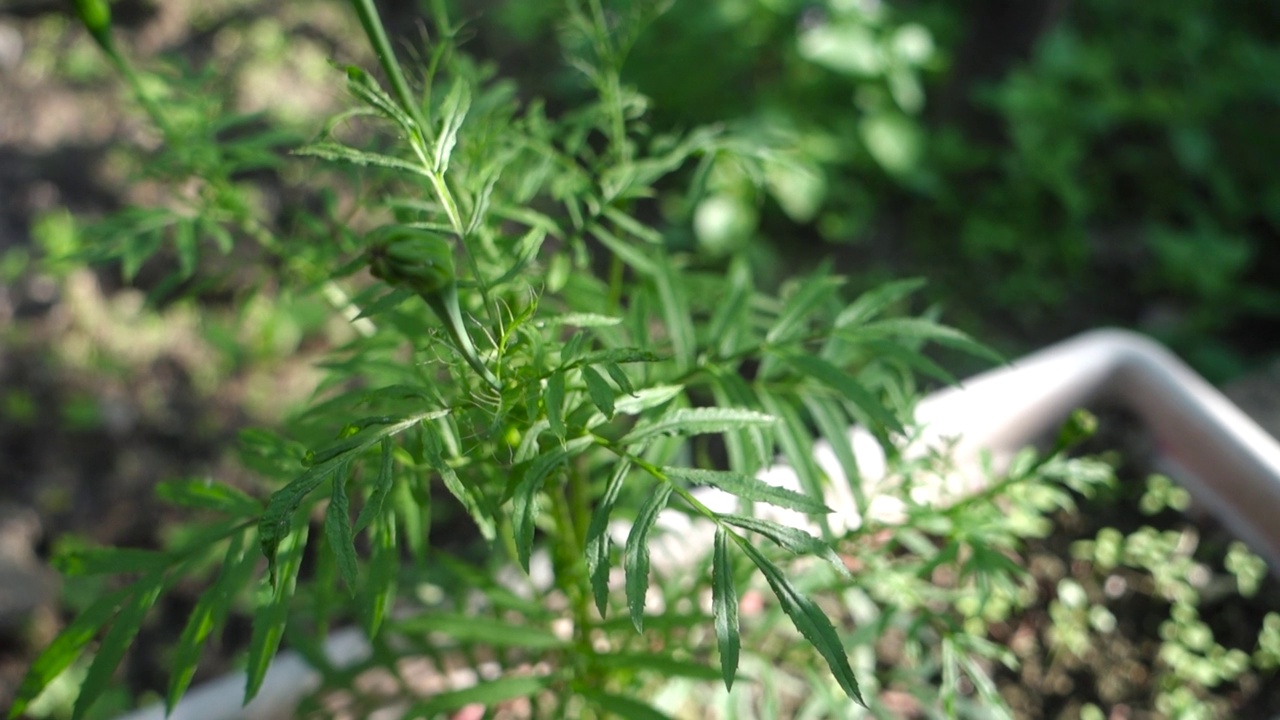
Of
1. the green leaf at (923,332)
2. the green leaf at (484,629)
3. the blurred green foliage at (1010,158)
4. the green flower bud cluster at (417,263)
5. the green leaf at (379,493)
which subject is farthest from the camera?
the blurred green foliage at (1010,158)

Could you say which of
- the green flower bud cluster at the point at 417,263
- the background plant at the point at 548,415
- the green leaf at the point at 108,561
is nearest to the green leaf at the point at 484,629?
the background plant at the point at 548,415

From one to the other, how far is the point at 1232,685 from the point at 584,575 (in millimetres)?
972

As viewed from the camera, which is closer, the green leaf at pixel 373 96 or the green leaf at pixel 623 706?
the green leaf at pixel 373 96

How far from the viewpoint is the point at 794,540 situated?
2.17ft

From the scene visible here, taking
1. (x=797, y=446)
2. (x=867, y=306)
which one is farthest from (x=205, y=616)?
(x=867, y=306)

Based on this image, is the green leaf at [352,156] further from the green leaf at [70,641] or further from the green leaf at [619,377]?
the green leaf at [70,641]

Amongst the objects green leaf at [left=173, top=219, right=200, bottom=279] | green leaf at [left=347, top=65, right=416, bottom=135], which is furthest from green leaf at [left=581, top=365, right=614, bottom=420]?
green leaf at [left=173, top=219, right=200, bottom=279]

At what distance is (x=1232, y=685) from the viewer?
1.37 metres

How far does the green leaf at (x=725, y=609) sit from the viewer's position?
641 millimetres

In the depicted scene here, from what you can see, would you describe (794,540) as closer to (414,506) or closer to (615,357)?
(615,357)

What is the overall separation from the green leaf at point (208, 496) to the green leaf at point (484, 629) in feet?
A: 0.79

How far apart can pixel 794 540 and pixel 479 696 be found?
458 mm

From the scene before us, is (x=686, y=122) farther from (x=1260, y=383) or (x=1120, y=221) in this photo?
(x=1260, y=383)

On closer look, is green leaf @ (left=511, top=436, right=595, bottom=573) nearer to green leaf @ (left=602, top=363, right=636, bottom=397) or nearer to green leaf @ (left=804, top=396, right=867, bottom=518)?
green leaf @ (left=602, top=363, right=636, bottom=397)
